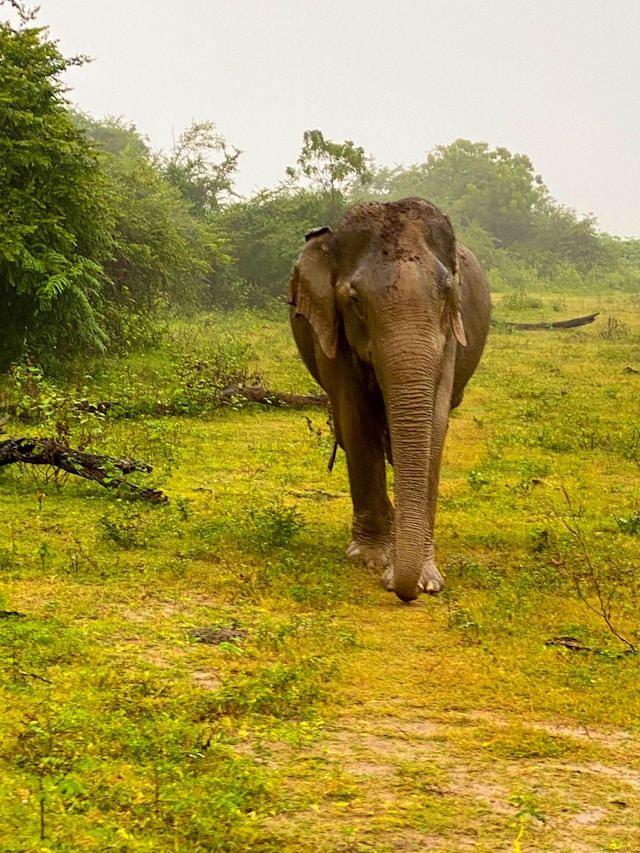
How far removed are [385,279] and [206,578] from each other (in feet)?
7.22

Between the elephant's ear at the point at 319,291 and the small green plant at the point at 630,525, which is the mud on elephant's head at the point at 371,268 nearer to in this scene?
the elephant's ear at the point at 319,291

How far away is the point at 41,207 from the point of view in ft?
45.9

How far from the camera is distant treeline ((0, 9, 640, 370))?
13961 millimetres

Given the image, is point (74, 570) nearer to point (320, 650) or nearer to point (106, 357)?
point (320, 650)

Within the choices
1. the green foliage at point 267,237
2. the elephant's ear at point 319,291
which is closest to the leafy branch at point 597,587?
the elephant's ear at point 319,291

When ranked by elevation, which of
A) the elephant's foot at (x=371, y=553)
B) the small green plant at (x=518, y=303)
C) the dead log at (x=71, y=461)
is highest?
the small green plant at (x=518, y=303)

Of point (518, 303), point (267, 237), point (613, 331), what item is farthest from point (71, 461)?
point (518, 303)

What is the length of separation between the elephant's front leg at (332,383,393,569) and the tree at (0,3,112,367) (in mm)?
7019

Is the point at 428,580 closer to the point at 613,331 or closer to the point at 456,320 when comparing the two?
the point at 456,320

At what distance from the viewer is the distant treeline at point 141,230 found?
1396 cm

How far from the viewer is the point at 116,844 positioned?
9.67ft

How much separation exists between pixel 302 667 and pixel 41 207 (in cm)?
1078

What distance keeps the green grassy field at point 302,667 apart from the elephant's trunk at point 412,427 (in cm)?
57

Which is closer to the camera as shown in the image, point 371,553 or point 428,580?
point 428,580
